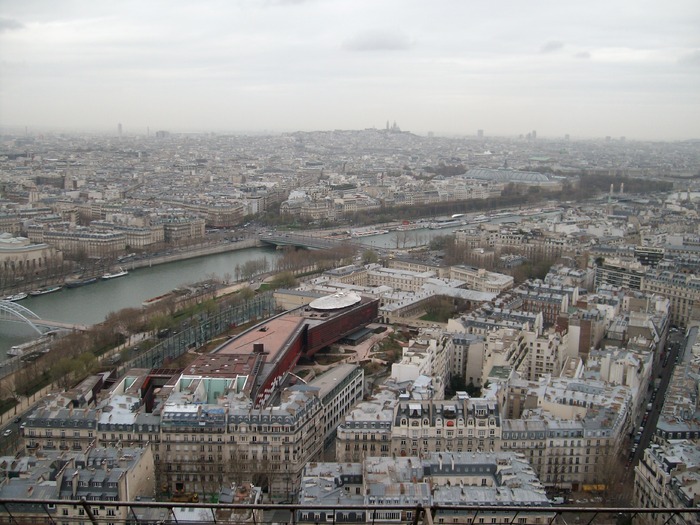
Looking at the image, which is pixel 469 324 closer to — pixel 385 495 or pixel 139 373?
pixel 139 373

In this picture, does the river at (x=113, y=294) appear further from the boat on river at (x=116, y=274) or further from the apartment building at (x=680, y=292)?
the apartment building at (x=680, y=292)

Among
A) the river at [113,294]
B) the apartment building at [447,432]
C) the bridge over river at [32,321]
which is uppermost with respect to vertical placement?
the apartment building at [447,432]

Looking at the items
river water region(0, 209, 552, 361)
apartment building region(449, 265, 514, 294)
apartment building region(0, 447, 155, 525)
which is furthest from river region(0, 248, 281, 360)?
apartment building region(0, 447, 155, 525)

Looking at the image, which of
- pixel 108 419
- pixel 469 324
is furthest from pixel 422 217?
pixel 108 419

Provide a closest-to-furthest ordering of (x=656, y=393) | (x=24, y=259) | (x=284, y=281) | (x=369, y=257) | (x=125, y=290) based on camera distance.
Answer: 1. (x=656, y=393)
2. (x=284, y=281)
3. (x=125, y=290)
4. (x=24, y=259)
5. (x=369, y=257)

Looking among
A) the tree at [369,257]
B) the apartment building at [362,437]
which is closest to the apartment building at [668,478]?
the apartment building at [362,437]

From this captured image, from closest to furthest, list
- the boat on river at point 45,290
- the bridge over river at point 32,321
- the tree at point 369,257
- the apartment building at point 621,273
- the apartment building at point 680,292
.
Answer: the bridge over river at point 32,321, the apartment building at point 680,292, the apartment building at point 621,273, the boat on river at point 45,290, the tree at point 369,257

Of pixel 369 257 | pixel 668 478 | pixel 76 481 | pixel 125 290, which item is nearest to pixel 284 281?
pixel 369 257

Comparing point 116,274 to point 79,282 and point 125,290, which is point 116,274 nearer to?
point 79,282
